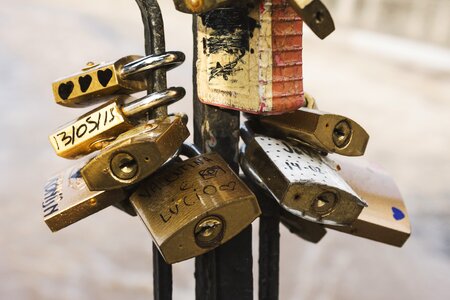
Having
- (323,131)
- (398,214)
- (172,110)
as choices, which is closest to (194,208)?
(323,131)

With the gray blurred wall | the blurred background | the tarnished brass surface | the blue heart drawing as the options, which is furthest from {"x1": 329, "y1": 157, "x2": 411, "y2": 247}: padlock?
the gray blurred wall

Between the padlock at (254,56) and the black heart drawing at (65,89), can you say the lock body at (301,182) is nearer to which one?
the padlock at (254,56)

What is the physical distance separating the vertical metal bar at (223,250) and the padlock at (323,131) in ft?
0.13

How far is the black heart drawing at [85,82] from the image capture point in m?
0.48

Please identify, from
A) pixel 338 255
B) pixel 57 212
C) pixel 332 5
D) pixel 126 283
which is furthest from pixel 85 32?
pixel 57 212

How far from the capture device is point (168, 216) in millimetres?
428

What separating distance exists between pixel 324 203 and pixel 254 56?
0.40ft

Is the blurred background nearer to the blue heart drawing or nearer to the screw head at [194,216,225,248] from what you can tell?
the blue heart drawing

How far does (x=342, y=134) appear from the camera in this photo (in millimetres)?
475

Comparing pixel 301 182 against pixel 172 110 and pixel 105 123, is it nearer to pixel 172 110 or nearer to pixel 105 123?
pixel 105 123

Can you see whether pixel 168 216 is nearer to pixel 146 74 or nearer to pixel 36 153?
pixel 146 74

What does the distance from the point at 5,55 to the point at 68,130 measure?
1.26 meters

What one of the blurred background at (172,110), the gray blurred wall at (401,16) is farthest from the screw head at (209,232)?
the gray blurred wall at (401,16)

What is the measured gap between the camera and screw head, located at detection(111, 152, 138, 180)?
0.42 m
